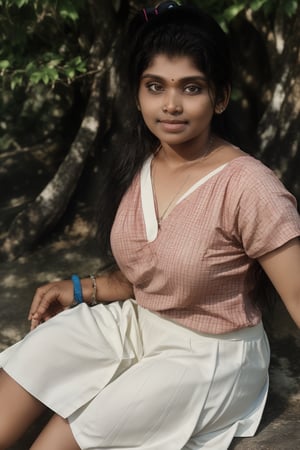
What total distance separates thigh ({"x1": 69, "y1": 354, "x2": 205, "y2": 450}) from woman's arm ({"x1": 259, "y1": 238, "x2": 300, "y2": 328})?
0.38m

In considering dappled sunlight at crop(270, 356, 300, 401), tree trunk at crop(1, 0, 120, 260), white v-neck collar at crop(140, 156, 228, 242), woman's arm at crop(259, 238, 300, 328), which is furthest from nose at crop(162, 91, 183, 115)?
tree trunk at crop(1, 0, 120, 260)

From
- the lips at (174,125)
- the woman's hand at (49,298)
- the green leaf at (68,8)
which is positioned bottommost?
the woman's hand at (49,298)

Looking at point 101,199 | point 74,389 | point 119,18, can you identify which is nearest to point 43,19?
point 119,18

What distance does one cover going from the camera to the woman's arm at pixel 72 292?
278cm

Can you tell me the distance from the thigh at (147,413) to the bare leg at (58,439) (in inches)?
1.2

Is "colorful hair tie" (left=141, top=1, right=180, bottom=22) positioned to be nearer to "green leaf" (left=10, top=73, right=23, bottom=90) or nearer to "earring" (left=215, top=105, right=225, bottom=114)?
"earring" (left=215, top=105, right=225, bottom=114)

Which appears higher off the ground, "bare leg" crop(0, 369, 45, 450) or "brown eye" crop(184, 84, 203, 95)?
"brown eye" crop(184, 84, 203, 95)

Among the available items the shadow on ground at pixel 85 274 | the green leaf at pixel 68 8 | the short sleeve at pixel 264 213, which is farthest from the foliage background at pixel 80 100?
the short sleeve at pixel 264 213

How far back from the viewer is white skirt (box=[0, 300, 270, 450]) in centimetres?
224

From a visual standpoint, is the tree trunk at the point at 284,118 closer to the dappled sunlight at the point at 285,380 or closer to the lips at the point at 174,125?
the dappled sunlight at the point at 285,380

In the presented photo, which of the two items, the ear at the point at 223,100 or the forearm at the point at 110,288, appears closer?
the ear at the point at 223,100

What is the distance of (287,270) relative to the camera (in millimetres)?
2186

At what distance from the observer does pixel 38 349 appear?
8.07 feet

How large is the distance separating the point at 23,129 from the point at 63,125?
48 centimetres
